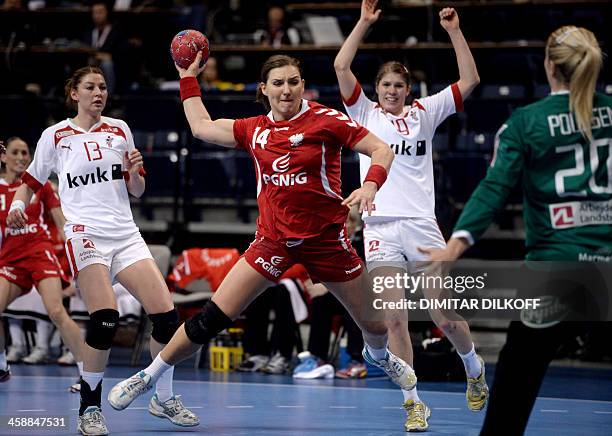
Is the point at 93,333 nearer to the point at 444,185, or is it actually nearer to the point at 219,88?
the point at 444,185

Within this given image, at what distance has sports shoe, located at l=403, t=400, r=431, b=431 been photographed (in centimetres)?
666

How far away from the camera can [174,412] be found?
21.8ft

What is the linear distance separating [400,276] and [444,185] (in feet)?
16.2

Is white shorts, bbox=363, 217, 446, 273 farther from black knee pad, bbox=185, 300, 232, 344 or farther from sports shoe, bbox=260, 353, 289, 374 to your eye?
sports shoe, bbox=260, 353, 289, 374

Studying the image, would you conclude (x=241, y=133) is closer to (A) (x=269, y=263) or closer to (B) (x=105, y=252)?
(A) (x=269, y=263)

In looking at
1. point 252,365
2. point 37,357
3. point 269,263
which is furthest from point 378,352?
point 37,357

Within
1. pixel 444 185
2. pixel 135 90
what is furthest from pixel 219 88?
pixel 444 185

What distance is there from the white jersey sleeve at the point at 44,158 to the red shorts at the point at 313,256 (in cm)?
162

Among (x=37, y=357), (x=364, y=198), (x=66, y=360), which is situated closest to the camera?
(x=364, y=198)

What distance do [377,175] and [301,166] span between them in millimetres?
551

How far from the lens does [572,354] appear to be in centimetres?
1145

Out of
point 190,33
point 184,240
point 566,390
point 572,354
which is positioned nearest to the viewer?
point 190,33

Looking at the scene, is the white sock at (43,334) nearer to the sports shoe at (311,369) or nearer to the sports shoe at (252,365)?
the sports shoe at (252,365)

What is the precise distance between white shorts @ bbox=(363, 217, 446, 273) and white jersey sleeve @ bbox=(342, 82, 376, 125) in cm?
77
